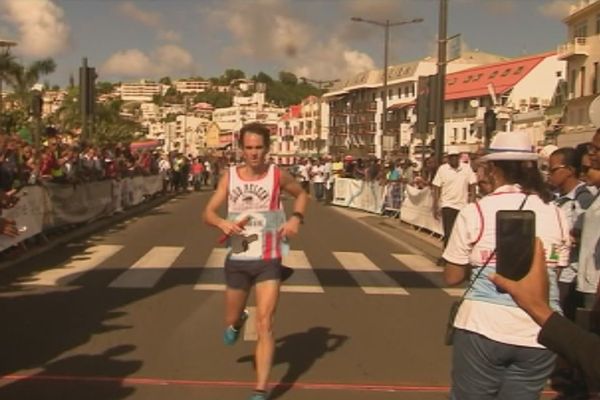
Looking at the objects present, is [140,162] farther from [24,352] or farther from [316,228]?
[24,352]

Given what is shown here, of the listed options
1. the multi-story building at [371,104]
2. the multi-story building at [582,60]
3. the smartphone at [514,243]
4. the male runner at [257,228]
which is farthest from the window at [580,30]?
the smartphone at [514,243]

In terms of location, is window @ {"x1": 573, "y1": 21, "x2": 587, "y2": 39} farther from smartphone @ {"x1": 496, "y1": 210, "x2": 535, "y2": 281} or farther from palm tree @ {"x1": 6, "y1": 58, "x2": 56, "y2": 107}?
smartphone @ {"x1": 496, "y1": 210, "x2": 535, "y2": 281}

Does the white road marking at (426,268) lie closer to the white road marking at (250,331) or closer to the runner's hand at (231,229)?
the white road marking at (250,331)

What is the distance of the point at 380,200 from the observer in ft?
Answer: 89.6

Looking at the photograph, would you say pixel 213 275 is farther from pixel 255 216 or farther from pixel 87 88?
pixel 87 88

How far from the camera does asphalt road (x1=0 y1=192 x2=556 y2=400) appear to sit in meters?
6.33

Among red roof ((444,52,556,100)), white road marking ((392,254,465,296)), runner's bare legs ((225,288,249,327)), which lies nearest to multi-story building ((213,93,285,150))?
red roof ((444,52,556,100))

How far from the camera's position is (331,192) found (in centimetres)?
3509

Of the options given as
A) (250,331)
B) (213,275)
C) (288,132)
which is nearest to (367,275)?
(213,275)

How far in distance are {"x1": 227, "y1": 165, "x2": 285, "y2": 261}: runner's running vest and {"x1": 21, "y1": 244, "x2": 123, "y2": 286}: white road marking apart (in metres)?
5.76

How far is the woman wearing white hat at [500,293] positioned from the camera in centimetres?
371

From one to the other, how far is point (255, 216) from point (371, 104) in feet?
397

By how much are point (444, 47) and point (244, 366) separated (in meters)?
12.5

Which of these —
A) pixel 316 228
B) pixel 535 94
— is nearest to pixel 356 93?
pixel 535 94
